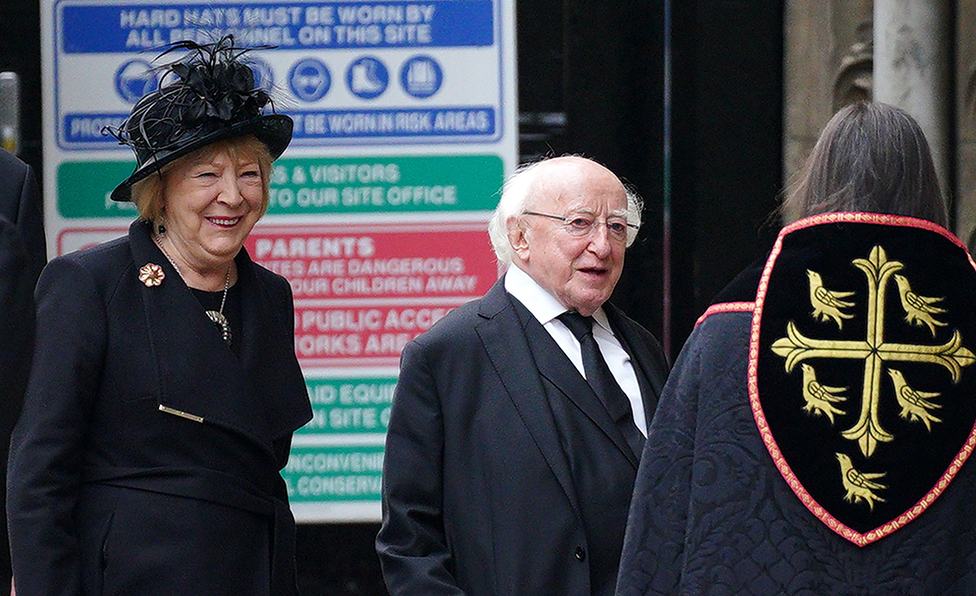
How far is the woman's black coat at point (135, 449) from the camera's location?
3484 mm

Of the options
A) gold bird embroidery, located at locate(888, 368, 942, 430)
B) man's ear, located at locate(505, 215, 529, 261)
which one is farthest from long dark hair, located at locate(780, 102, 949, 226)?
man's ear, located at locate(505, 215, 529, 261)

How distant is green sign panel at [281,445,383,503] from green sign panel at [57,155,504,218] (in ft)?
2.79

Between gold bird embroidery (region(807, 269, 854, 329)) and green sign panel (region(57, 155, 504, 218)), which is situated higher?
green sign panel (region(57, 155, 504, 218))

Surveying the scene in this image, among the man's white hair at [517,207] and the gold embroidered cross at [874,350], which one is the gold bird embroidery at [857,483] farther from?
the man's white hair at [517,207]

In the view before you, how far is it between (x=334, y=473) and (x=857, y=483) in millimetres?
2867

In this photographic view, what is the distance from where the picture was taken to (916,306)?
299 centimetres

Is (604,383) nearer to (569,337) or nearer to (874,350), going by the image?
(569,337)

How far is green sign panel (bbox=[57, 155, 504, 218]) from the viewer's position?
215 inches

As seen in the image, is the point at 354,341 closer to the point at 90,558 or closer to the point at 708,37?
the point at 708,37

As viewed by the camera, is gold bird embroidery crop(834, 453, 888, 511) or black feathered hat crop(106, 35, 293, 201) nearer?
gold bird embroidery crop(834, 453, 888, 511)

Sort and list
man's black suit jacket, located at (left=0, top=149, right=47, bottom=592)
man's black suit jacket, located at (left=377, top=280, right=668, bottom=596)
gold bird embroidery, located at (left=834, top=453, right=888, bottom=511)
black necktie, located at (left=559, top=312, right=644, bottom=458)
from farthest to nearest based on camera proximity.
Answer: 1. black necktie, located at (left=559, top=312, right=644, bottom=458)
2. man's black suit jacket, located at (left=377, top=280, right=668, bottom=596)
3. gold bird embroidery, located at (left=834, top=453, right=888, bottom=511)
4. man's black suit jacket, located at (left=0, top=149, right=47, bottom=592)

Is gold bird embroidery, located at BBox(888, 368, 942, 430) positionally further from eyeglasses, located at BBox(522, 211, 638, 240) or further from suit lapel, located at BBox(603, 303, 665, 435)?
eyeglasses, located at BBox(522, 211, 638, 240)

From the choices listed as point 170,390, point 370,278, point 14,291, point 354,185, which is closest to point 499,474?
point 170,390

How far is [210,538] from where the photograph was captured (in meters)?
3.62
